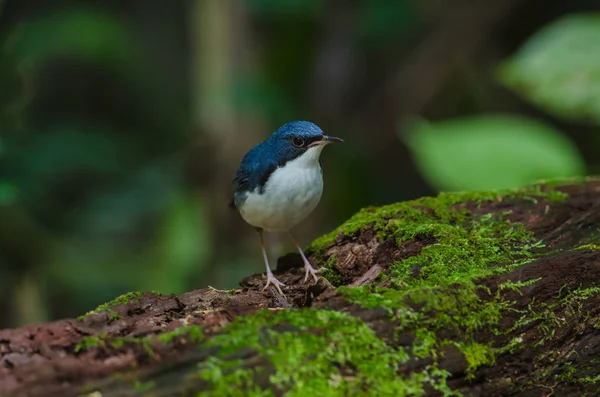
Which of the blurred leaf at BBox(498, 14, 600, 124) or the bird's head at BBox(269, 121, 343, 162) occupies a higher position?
the blurred leaf at BBox(498, 14, 600, 124)

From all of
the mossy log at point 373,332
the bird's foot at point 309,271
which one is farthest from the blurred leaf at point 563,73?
the bird's foot at point 309,271

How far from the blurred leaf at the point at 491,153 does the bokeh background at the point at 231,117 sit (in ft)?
0.05

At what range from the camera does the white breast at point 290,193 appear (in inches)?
153

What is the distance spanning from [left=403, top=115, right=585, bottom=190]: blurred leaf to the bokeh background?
0.05 feet

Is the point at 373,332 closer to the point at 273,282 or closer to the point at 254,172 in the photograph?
the point at 273,282

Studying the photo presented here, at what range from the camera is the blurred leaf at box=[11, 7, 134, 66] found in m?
8.03

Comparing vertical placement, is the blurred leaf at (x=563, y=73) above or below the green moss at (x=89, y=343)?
above

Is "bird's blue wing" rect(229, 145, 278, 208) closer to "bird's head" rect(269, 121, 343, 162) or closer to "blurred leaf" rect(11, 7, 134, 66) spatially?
"bird's head" rect(269, 121, 343, 162)

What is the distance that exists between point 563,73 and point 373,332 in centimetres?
365

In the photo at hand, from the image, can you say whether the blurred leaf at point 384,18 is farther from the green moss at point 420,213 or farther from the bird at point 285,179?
the bird at point 285,179

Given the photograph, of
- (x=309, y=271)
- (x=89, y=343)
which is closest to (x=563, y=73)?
(x=309, y=271)

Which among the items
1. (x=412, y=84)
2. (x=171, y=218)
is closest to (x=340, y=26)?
(x=412, y=84)

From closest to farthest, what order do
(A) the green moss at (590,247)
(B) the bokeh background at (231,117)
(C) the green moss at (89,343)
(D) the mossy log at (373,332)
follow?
(D) the mossy log at (373,332), (C) the green moss at (89,343), (A) the green moss at (590,247), (B) the bokeh background at (231,117)

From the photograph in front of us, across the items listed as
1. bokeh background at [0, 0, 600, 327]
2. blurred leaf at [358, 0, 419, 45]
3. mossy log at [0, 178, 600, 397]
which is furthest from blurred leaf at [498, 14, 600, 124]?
blurred leaf at [358, 0, 419, 45]
